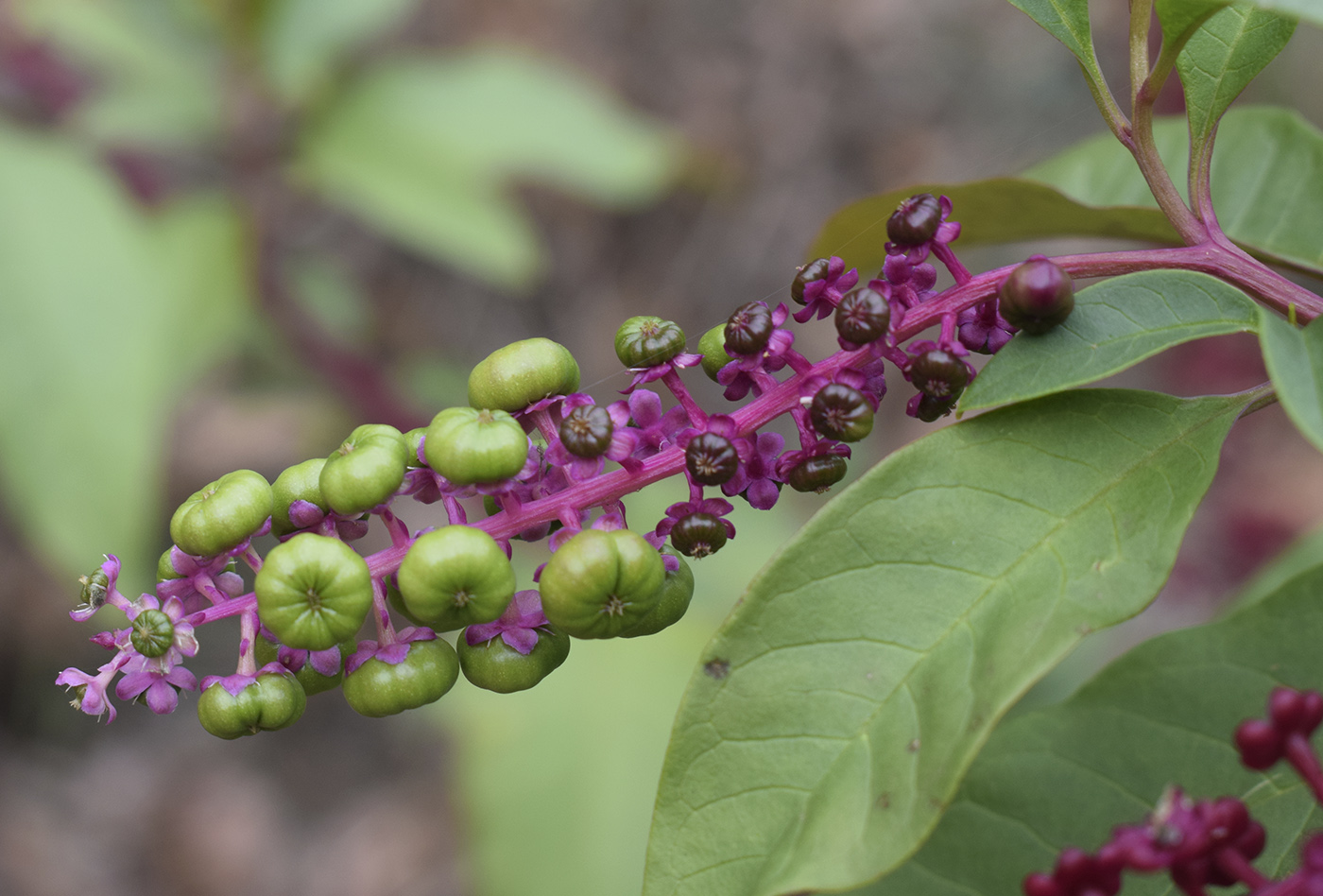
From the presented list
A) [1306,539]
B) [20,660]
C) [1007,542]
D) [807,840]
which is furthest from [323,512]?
[20,660]

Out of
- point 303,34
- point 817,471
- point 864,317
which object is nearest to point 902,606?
point 817,471

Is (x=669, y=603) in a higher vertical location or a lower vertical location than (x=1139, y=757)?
higher

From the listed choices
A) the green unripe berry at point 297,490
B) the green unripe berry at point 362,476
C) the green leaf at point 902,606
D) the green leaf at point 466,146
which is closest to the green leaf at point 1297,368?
the green leaf at point 902,606

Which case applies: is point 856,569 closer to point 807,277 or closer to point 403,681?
point 807,277

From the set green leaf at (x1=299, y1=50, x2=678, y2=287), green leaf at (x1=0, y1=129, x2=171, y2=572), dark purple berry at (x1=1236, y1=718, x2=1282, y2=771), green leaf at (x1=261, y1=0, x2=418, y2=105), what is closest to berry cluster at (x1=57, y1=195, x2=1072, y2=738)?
dark purple berry at (x1=1236, y1=718, x2=1282, y2=771)

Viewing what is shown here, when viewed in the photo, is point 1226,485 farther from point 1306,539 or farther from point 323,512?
point 323,512

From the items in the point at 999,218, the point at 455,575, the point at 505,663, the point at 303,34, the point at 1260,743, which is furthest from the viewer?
the point at 303,34
